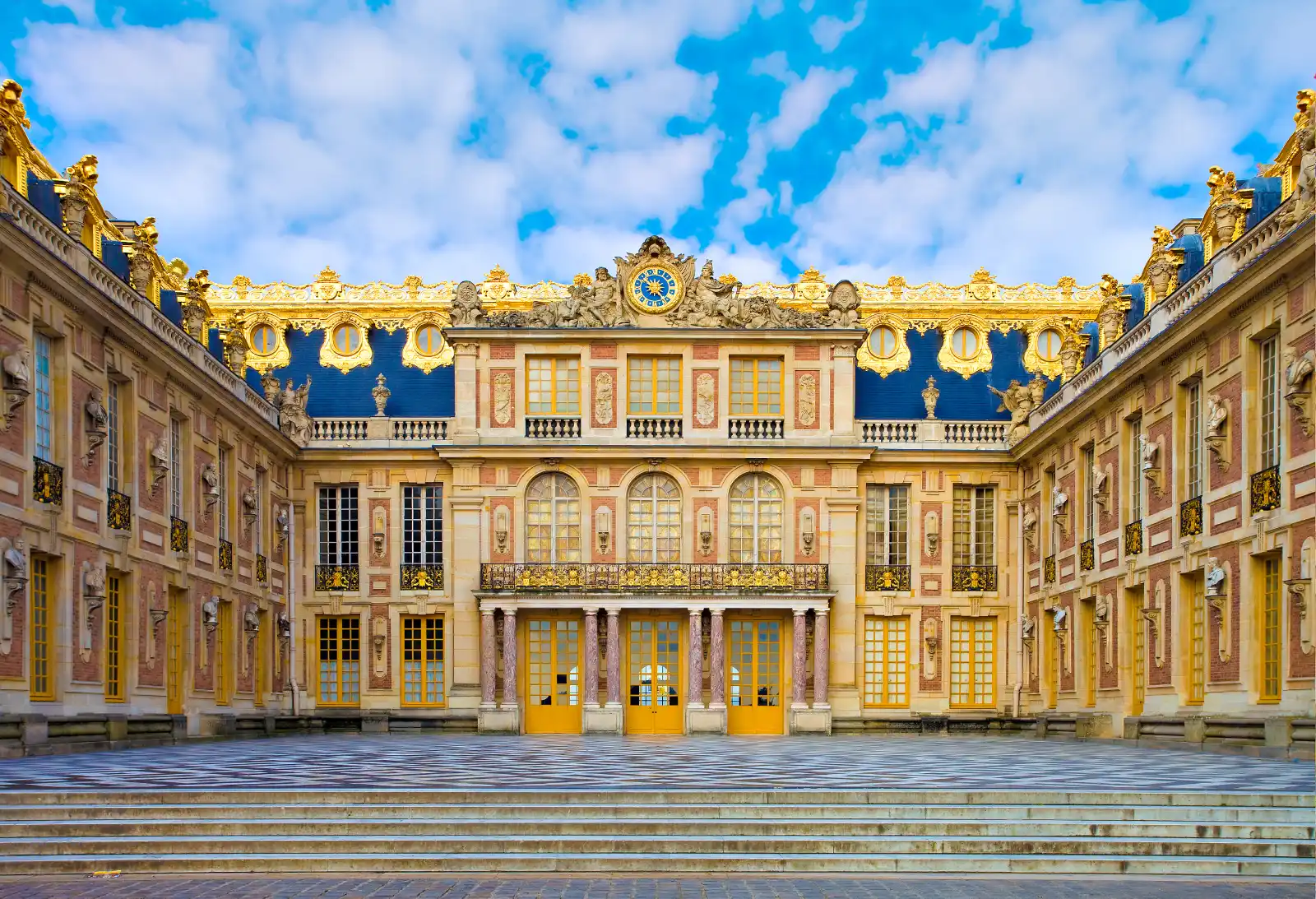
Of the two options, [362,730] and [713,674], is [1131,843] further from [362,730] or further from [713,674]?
[362,730]

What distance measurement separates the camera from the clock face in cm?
3888

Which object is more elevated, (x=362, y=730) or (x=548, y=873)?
(x=548, y=873)

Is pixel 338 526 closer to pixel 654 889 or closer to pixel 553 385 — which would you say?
pixel 553 385

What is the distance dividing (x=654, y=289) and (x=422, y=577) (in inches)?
382

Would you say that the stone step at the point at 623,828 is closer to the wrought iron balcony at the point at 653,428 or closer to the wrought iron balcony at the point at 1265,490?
the wrought iron balcony at the point at 1265,490

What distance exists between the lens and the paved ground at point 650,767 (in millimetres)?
15906

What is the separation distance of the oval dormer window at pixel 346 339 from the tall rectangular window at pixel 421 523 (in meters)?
4.83

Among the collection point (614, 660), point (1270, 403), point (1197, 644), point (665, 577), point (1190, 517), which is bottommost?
point (614, 660)

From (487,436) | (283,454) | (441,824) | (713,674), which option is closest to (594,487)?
(487,436)

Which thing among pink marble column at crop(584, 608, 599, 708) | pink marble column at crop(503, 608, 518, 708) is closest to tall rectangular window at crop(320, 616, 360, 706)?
pink marble column at crop(503, 608, 518, 708)

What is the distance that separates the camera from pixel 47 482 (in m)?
23.2

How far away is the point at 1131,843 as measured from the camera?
13.2 meters

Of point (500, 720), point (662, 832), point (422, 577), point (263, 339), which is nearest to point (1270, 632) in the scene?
point (662, 832)

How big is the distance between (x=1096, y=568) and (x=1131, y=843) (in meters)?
19.3
